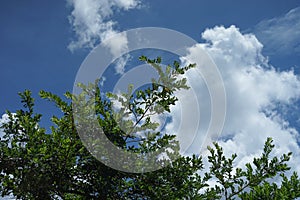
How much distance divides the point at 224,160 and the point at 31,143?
18.0 feet

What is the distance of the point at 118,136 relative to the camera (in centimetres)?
839

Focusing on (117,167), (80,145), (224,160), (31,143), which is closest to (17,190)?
(31,143)

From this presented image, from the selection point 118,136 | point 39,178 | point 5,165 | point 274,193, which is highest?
point 118,136

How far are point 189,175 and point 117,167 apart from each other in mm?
2109

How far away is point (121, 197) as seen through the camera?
8297mm

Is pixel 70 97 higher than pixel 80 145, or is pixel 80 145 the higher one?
pixel 70 97

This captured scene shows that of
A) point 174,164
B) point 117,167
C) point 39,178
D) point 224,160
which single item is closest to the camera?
point 39,178

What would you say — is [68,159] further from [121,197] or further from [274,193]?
[274,193]

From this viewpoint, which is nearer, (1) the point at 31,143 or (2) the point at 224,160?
(1) the point at 31,143

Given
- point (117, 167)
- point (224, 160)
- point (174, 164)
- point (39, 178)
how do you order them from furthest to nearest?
point (224, 160) < point (174, 164) < point (117, 167) < point (39, 178)

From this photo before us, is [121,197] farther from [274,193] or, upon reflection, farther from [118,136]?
[274,193]

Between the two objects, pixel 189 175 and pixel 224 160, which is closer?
pixel 189 175

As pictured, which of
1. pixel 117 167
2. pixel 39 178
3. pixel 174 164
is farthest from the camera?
pixel 174 164

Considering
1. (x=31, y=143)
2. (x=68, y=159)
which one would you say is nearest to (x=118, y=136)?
(x=68, y=159)
